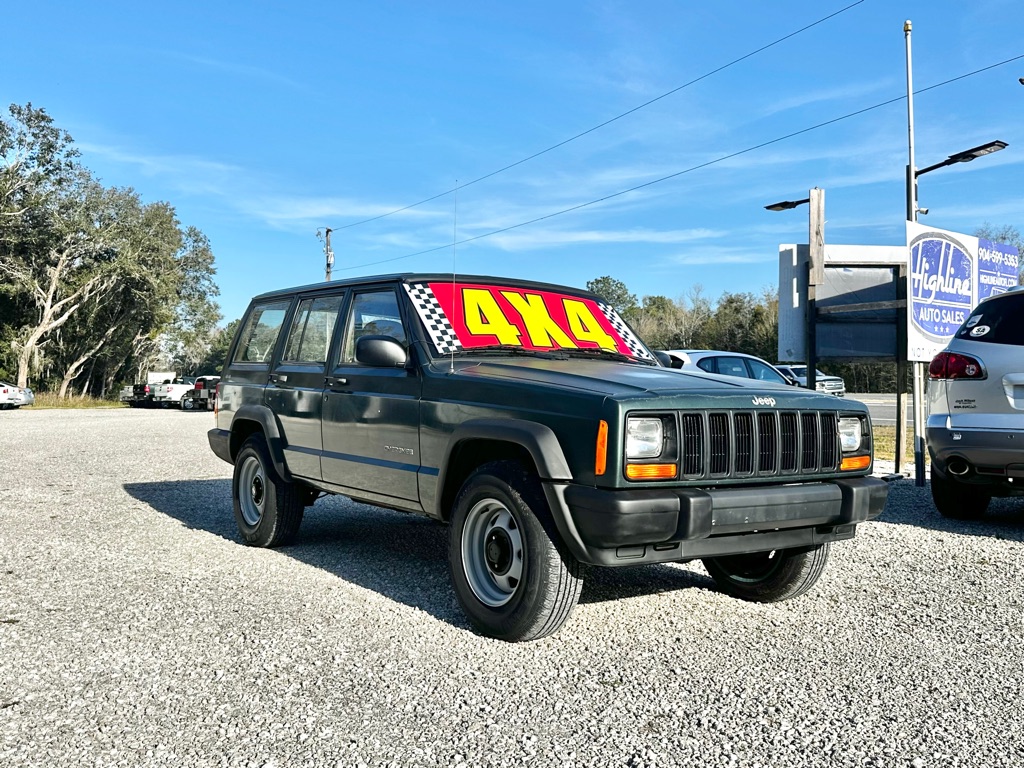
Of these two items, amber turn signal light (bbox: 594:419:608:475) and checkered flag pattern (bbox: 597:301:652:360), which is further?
checkered flag pattern (bbox: 597:301:652:360)

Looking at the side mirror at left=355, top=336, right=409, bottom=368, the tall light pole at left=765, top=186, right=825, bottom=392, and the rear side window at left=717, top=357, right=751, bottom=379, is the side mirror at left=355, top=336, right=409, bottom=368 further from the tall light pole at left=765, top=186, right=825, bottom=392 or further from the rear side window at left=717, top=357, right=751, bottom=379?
the rear side window at left=717, top=357, right=751, bottom=379

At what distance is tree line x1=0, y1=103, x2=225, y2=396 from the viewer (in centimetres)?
4256

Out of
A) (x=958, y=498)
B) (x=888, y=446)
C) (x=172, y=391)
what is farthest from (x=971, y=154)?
(x=172, y=391)

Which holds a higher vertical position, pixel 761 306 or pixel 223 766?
pixel 761 306

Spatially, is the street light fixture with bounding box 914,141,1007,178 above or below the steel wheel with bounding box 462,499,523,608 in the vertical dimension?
above

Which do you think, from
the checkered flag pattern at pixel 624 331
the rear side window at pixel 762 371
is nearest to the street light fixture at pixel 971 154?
the rear side window at pixel 762 371

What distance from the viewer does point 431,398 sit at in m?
4.86

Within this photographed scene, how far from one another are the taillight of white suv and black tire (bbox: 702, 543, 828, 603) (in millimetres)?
2734

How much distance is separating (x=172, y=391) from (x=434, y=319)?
3912cm

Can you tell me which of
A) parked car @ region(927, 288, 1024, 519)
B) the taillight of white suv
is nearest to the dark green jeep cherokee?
parked car @ region(927, 288, 1024, 519)

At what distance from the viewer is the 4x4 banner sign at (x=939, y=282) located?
10398 millimetres

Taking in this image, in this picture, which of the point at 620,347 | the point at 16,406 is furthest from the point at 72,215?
the point at 620,347

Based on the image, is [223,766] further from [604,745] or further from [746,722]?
[746,722]

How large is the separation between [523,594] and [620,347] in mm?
2168
